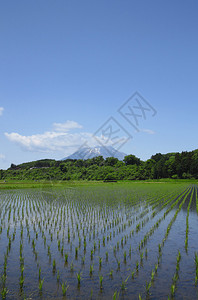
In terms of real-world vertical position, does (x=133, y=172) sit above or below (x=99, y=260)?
above

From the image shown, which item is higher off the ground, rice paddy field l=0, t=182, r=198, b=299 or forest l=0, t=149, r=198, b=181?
forest l=0, t=149, r=198, b=181

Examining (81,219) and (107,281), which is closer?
(107,281)

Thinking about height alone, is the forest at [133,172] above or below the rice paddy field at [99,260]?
above

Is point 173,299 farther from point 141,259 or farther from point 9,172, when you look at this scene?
point 9,172

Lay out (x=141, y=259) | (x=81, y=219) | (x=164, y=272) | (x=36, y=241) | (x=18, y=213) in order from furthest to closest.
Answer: (x=18, y=213), (x=81, y=219), (x=36, y=241), (x=141, y=259), (x=164, y=272)

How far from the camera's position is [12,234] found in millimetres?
6996

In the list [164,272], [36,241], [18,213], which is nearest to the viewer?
[164,272]

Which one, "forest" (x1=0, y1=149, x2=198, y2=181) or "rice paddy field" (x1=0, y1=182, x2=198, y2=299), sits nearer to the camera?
"rice paddy field" (x1=0, y1=182, x2=198, y2=299)

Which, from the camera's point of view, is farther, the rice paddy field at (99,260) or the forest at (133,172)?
the forest at (133,172)

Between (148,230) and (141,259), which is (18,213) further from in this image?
(141,259)

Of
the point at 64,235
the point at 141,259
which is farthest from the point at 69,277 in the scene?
the point at 64,235

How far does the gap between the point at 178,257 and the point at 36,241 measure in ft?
11.4

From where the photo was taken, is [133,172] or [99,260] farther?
[133,172]

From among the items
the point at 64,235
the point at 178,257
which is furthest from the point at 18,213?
the point at 178,257
